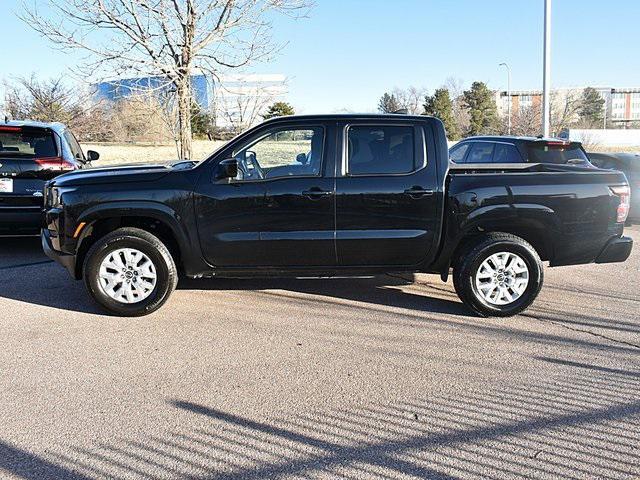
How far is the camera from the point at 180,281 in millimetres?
6969

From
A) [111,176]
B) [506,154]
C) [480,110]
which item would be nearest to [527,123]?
[480,110]

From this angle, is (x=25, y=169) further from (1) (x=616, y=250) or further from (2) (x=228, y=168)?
(1) (x=616, y=250)

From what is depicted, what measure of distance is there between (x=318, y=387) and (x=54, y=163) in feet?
18.9

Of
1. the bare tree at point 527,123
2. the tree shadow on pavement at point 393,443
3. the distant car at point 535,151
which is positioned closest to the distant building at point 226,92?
the distant car at point 535,151

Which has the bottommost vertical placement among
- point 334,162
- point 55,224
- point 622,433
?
point 622,433

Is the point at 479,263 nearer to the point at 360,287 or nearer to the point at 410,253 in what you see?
the point at 410,253

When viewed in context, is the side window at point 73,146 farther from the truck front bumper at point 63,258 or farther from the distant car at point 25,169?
the truck front bumper at point 63,258

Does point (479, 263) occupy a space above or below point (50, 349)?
above

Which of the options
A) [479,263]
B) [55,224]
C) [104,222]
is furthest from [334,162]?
[55,224]

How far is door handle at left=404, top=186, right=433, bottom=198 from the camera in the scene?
222 inches

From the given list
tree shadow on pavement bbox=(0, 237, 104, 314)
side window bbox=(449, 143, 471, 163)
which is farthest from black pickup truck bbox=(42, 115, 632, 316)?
side window bbox=(449, 143, 471, 163)

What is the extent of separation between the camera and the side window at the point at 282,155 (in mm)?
5680

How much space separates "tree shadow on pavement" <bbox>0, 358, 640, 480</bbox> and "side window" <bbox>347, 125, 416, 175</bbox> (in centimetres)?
248

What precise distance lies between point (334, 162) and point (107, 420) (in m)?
3.11
